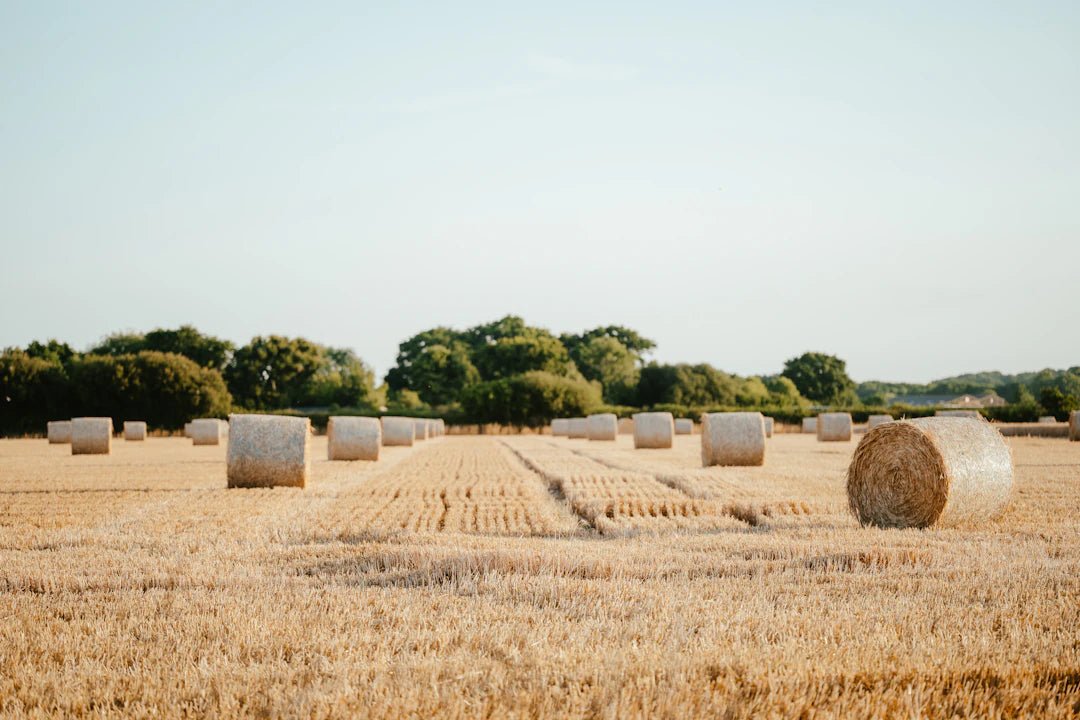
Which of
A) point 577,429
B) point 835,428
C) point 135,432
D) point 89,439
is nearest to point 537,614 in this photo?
point 89,439

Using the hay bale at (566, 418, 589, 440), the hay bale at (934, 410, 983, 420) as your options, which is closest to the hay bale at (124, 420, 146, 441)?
the hay bale at (566, 418, 589, 440)

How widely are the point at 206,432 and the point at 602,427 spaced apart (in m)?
17.1

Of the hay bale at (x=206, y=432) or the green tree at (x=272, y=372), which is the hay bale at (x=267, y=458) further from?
the green tree at (x=272, y=372)

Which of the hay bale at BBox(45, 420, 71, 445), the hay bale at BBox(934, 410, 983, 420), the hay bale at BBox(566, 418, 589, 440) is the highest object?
the hay bale at BBox(934, 410, 983, 420)

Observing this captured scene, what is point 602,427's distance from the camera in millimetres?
43406

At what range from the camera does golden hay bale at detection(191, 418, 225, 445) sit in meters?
40.0

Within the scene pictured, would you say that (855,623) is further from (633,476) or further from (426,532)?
(633,476)

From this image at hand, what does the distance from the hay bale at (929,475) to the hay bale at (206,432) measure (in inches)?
1323

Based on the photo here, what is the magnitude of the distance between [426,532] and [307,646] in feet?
14.3

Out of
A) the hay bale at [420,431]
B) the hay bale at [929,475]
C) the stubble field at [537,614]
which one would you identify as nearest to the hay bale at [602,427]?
the hay bale at [420,431]

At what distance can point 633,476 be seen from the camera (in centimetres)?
1709

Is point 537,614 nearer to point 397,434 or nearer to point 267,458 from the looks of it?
point 267,458

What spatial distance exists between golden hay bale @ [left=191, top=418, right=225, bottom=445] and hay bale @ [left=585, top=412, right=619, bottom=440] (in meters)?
16.2

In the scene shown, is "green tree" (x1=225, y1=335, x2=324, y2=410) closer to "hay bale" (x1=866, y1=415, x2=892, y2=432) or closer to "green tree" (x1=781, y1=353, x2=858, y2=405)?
"hay bale" (x1=866, y1=415, x2=892, y2=432)
